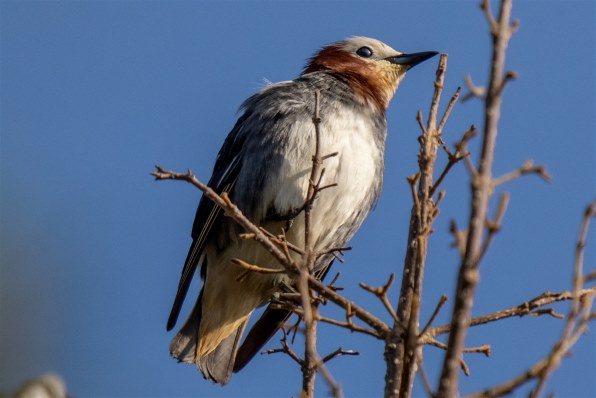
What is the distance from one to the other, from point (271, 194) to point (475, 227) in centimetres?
307

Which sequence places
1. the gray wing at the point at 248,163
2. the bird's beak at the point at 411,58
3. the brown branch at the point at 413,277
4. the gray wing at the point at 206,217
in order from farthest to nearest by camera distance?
the bird's beak at the point at 411,58
the gray wing at the point at 206,217
the gray wing at the point at 248,163
the brown branch at the point at 413,277

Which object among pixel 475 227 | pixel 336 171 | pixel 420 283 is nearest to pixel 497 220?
pixel 475 227

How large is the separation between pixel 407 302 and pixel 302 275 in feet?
1.67

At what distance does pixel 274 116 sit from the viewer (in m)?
5.22

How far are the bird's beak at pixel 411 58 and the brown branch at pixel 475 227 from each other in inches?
163

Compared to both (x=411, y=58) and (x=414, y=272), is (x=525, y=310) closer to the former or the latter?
(x=414, y=272)

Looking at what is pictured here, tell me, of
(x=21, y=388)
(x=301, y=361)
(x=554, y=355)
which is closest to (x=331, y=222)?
(x=301, y=361)

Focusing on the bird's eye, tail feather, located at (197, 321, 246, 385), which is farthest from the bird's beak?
tail feather, located at (197, 321, 246, 385)

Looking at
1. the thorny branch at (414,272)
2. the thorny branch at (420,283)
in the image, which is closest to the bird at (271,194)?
the thorny branch at (420,283)

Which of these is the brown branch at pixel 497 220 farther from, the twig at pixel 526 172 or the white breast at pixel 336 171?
the white breast at pixel 336 171

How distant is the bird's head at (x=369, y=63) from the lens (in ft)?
19.4

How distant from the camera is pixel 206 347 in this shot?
5.62 m

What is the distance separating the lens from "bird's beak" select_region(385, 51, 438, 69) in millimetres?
6277

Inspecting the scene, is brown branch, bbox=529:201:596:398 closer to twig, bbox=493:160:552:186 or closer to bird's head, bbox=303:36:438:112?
twig, bbox=493:160:552:186
